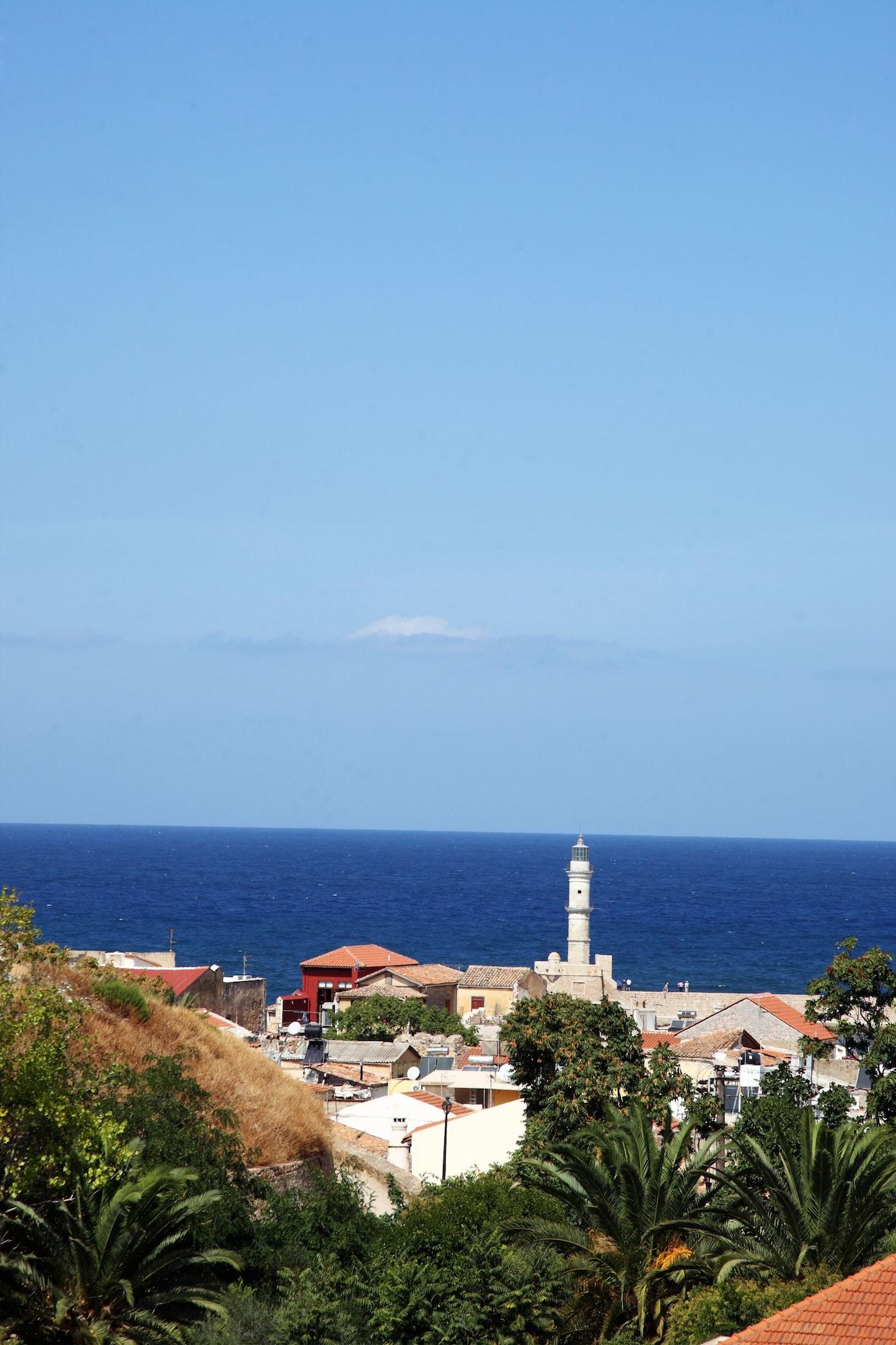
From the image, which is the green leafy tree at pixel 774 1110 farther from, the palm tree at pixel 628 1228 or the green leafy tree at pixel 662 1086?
the palm tree at pixel 628 1228

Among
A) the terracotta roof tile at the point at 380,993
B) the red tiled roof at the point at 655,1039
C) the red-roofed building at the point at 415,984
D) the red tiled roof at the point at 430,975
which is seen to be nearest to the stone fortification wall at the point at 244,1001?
the red tiled roof at the point at 655,1039

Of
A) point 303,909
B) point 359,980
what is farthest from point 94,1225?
point 303,909

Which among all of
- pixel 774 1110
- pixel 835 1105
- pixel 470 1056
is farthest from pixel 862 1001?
pixel 470 1056

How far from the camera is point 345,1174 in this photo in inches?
941

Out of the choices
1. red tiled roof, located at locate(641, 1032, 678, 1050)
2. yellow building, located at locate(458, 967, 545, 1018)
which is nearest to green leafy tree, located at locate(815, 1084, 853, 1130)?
red tiled roof, located at locate(641, 1032, 678, 1050)

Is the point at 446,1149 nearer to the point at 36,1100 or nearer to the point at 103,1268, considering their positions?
the point at 103,1268

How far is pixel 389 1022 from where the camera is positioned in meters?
65.5

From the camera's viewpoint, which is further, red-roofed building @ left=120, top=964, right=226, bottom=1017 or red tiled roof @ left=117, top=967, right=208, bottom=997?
red-roofed building @ left=120, top=964, right=226, bottom=1017

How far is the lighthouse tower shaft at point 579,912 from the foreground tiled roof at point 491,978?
3.18 meters

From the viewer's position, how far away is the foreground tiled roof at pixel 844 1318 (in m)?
12.0

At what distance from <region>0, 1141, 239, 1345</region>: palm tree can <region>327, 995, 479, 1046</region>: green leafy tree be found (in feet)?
154

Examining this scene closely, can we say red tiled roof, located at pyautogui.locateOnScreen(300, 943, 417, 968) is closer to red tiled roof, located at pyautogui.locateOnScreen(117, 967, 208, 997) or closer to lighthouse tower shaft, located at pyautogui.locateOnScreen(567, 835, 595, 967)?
lighthouse tower shaft, located at pyautogui.locateOnScreen(567, 835, 595, 967)

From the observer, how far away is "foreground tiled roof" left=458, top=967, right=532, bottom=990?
265 feet

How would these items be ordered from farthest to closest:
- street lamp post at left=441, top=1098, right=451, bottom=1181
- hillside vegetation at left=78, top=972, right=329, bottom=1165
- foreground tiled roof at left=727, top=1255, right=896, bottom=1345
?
street lamp post at left=441, top=1098, right=451, bottom=1181
hillside vegetation at left=78, top=972, right=329, bottom=1165
foreground tiled roof at left=727, top=1255, right=896, bottom=1345
